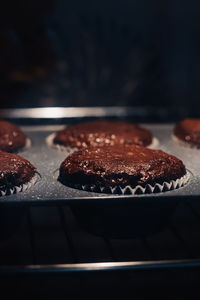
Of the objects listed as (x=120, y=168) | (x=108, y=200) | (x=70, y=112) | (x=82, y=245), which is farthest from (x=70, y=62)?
A: (x=108, y=200)

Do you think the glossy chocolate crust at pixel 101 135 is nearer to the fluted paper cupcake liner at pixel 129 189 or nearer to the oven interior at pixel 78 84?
the oven interior at pixel 78 84

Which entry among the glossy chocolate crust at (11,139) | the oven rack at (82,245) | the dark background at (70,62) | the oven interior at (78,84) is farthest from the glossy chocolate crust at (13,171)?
the dark background at (70,62)

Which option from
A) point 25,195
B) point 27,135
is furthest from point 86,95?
point 25,195

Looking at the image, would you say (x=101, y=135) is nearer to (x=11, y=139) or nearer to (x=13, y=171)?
(x=11, y=139)

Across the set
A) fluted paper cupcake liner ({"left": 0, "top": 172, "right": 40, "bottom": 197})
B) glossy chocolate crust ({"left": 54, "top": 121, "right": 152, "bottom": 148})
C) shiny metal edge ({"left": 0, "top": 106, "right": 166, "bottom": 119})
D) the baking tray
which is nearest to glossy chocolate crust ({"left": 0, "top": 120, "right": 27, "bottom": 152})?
the baking tray

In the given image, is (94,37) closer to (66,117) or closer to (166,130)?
(66,117)

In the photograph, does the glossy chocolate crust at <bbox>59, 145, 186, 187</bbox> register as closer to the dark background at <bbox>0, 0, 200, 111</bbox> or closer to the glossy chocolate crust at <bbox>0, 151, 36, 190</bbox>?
the glossy chocolate crust at <bbox>0, 151, 36, 190</bbox>
